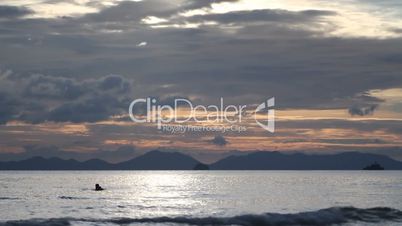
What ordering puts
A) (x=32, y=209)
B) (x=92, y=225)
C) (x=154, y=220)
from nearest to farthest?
(x=92, y=225)
(x=154, y=220)
(x=32, y=209)

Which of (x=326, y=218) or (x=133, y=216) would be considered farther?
(x=133, y=216)

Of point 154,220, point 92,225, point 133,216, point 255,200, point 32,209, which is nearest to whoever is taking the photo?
point 92,225

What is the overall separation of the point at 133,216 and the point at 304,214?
21.8 m

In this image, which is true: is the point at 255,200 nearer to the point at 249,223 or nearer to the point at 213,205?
the point at 213,205

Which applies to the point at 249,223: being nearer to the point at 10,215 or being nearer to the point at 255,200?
the point at 10,215

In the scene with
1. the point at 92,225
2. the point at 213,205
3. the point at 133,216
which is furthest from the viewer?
the point at 213,205

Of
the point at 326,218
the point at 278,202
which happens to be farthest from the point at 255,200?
the point at 326,218

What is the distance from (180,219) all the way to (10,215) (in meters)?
23.8

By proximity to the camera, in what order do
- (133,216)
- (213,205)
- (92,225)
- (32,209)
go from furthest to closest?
(213,205)
(32,209)
(133,216)
(92,225)

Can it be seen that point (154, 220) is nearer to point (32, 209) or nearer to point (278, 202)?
point (32, 209)

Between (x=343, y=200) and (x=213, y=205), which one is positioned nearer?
(x=213, y=205)

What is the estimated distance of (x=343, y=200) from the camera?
11781cm

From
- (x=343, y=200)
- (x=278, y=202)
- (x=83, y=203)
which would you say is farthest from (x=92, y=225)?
(x=343, y=200)

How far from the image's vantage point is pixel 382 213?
81.7m
